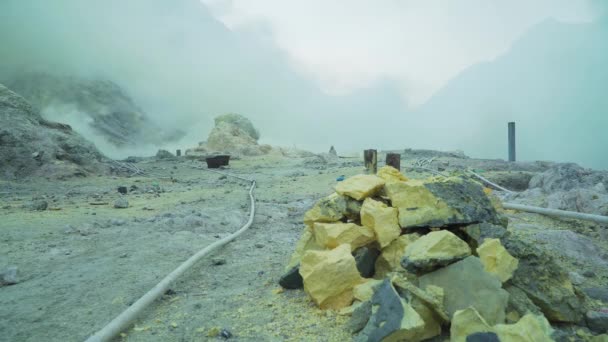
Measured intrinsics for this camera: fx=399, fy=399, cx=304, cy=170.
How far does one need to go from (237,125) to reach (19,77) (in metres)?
18.9

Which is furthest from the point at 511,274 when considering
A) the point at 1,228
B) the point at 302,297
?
the point at 1,228

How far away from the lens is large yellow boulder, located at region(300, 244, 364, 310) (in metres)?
2.24

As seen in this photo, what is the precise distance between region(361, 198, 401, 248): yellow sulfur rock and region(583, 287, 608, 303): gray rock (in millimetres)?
1211

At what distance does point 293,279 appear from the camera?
8.55 ft

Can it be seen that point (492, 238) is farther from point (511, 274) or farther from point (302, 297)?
point (302, 297)

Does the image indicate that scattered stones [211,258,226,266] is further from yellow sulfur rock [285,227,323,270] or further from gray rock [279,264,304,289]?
gray rock [279,264,304,289]

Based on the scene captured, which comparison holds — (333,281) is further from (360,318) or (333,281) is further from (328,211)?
(328,211)

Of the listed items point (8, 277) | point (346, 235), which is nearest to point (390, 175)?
point (346, 235)

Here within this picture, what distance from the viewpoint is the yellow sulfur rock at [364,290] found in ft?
7.01

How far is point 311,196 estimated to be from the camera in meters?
7.14

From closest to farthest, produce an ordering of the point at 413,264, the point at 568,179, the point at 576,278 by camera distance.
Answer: the point at 413,264
the point at 576,278
the point at 568,179

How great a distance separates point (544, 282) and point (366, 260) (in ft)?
3.24

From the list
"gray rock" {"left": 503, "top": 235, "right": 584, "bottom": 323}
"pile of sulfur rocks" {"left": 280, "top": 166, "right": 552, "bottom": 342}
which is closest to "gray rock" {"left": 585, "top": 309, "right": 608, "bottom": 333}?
"gray rock" {"left": 503, "top": 235, "right": 584, "bottom": 323}

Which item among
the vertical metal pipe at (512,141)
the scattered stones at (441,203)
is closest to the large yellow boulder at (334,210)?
the scattered stones at (441,203)
